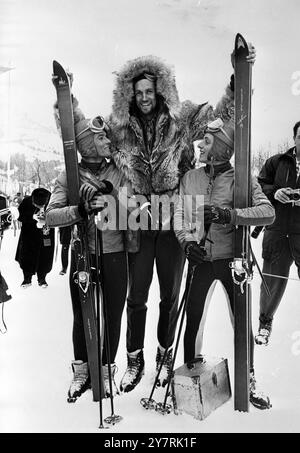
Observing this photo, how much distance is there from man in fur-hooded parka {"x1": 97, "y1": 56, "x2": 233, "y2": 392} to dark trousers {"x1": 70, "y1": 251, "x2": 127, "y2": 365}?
6 cm

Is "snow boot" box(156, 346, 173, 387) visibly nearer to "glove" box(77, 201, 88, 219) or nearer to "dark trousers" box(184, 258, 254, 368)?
"dark trousers" box(184, 258, 254, 368)

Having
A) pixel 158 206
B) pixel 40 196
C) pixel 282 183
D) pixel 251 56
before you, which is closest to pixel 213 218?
pixel 158 206

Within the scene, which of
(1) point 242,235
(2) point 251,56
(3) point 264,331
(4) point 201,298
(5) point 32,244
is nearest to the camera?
(2) point 251,56

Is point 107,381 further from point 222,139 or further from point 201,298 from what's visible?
point 222,139

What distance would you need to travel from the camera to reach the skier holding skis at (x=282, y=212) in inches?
99.1

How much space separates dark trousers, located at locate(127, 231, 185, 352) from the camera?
2.56 metres

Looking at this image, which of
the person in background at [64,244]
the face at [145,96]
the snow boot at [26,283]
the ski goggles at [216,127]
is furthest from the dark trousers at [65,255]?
the ski goggles at [216,127]

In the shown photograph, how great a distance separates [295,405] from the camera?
2.59 metres

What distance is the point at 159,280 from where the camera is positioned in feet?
8.52

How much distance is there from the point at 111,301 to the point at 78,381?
1.54 feet

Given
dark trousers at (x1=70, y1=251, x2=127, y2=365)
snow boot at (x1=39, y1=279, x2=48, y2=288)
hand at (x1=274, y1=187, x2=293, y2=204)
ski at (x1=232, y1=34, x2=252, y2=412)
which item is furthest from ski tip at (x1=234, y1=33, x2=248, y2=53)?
snow boot at (x1=39, y1=279, x2=48, y2=288)

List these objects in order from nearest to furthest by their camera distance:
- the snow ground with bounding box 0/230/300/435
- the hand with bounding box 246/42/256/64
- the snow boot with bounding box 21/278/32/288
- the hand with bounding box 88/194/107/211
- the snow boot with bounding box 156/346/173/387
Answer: the hand with bounding box 246/42/256/64
the hand with bounding box 88/194/107/211
the snow ground with bounding box 0/230/300/435
the snow boot with bounding box 156/346/173/387
the snow boot with bounding box 21/278/32/288

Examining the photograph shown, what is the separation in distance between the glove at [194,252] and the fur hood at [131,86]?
68 centimetres

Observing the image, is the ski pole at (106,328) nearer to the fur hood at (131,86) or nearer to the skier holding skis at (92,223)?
the skier holding skis at (92,223)
